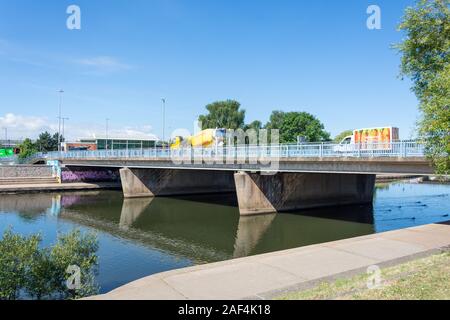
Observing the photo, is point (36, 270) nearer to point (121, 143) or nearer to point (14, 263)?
point (14, 263)

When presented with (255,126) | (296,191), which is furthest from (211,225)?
(255,126)

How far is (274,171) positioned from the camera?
103ft

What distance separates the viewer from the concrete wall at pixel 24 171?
59006 mm

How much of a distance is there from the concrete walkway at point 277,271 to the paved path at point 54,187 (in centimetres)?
4842

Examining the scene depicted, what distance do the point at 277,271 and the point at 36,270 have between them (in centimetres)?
736

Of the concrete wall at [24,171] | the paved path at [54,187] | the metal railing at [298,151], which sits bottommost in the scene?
the paved path at [54,187]

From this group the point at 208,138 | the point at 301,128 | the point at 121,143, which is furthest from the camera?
the point at 121,143

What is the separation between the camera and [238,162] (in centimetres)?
3284

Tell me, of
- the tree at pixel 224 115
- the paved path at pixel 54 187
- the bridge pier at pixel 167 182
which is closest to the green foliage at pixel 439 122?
the bridge pier at pixel 167 182

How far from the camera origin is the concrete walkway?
8914 millimetres

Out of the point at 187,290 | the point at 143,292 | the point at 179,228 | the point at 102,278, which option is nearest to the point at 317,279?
the point at 187,290

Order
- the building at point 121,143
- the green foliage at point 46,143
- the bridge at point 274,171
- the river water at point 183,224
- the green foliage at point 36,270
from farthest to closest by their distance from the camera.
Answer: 1. the green foliage at point 46,143
2. the building at point 121,143
3. the bridge at point 274,171
4. the river water at point 183,224
5. the green foliage at point 36,270

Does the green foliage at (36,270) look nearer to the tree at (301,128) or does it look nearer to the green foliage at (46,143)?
the tree at (301,128)

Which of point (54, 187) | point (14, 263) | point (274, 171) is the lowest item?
point (54, 187)
